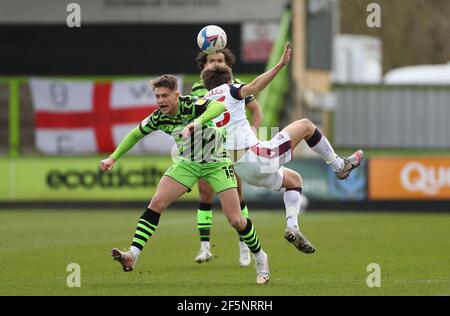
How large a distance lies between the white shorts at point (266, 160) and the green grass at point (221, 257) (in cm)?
103

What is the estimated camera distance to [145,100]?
27359 mm

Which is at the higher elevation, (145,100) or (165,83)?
(165,83)

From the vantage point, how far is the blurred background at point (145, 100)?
82.8ft

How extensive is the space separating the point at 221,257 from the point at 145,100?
42.1 ft

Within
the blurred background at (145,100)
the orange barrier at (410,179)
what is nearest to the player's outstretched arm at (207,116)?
the blurred background at (145,100)

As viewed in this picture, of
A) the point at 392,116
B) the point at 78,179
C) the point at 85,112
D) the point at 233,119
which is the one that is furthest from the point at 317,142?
the point at 392,116

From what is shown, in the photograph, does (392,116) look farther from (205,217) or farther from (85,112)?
(205,217)

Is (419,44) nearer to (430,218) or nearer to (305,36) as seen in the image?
(305,36)

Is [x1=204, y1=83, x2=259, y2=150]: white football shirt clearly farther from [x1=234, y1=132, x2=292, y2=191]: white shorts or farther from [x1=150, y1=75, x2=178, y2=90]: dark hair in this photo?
[x1=150, y1=75, x2=178, y2=90]: dark hair

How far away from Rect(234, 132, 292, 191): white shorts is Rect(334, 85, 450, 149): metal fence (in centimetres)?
2592

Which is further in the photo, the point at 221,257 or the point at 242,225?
the point at 221,257

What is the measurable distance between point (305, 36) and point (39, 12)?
8.87m
